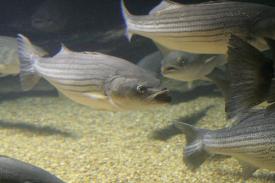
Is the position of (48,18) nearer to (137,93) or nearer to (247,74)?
(137,93)

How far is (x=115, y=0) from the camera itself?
10.8 metres

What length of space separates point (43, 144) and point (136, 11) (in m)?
5.87

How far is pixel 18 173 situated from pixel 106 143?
3.15 metres

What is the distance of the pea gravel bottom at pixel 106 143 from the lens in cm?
428

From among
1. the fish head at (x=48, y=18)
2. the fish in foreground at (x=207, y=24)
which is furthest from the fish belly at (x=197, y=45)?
the fish head at (x=48, y=18)

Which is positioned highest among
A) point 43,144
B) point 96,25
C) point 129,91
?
point 129,91

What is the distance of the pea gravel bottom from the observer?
428 cm

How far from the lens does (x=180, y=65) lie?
18.4ft

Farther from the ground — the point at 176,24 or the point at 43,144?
the point at 176,24

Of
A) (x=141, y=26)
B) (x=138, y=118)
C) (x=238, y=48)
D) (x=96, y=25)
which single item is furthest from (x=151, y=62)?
(x=238, y=48)

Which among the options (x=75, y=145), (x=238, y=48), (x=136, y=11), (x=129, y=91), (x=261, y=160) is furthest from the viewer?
(x=136, y=11)

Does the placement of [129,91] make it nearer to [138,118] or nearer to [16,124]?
[138,118]

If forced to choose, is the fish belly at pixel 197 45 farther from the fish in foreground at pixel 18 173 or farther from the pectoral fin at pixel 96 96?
the fish in foreground at pixel 18 173

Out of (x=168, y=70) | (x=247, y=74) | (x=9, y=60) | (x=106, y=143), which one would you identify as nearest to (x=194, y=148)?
(x=168, y=70)
